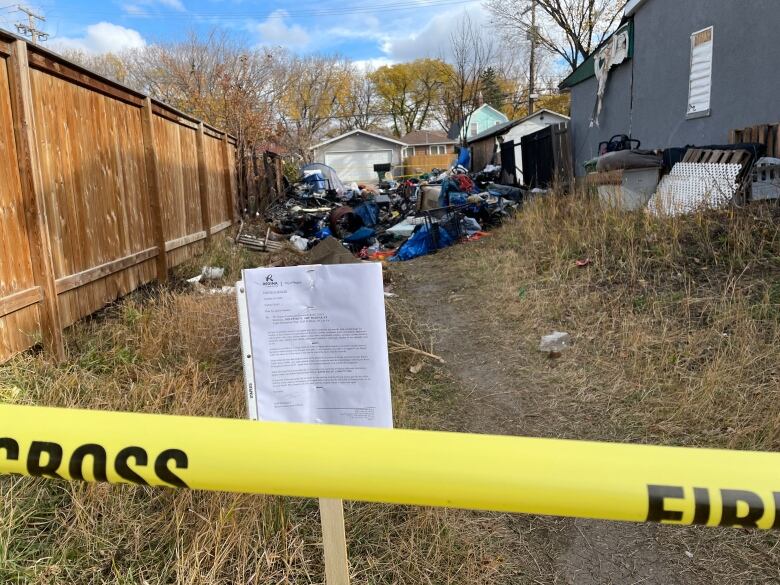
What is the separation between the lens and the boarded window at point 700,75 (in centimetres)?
927

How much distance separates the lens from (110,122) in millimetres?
5891

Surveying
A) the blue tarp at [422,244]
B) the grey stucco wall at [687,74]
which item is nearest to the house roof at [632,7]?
the grey stucco wall at [687,74]

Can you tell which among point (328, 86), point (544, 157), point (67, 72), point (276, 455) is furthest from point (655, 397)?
point (328, 86)

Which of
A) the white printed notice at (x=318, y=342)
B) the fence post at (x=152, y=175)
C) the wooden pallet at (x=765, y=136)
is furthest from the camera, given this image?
the wooden pallet at (x=765, y=136)

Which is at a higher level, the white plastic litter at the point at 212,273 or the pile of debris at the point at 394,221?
the pile of debris at the point at 394,221

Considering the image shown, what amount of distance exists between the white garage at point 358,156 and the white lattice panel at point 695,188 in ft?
155

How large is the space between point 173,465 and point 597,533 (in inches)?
92.0

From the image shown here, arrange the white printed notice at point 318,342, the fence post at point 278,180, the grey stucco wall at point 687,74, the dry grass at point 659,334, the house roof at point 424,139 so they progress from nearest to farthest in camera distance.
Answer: the white printed notice at point 318,342 → the dry grass at point 659,334 → the grey stucco wall at point 687,74 → the fence post at point 278,180 → the house roof at point 424,139

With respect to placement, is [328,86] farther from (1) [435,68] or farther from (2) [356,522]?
(2) [356,522]

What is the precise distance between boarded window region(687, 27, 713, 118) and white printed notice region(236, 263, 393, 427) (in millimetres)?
9084

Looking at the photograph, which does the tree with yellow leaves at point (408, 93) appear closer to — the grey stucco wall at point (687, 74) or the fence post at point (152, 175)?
the grey stucco wall at point (687, 74)

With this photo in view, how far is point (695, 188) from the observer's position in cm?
734

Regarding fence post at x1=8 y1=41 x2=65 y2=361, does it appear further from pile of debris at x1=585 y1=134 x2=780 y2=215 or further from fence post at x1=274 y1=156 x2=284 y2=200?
fence post at x1=274 y1=156 x2=284 y2=200

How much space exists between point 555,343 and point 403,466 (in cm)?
416
